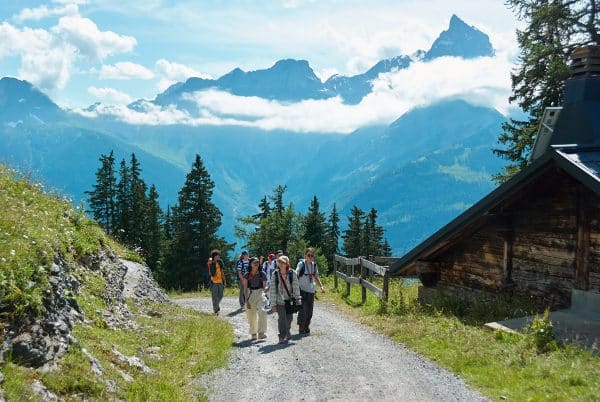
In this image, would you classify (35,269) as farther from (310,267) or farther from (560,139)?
(560,139)

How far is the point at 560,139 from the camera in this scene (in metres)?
14.6

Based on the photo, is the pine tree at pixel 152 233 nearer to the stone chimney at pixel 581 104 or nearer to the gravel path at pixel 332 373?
the gravel path at pixel 332 373

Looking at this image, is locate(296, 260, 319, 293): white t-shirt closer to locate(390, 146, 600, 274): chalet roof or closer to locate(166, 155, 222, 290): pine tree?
locate(390, 146, 600, 274): chalet roof

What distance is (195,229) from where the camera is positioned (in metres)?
56.5

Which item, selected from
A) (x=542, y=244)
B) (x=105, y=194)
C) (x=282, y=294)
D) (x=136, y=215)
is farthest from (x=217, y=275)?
(x=105, y=194)

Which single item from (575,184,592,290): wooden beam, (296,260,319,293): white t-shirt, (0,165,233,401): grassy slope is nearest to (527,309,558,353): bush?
(575,184,592,290): wooden beam

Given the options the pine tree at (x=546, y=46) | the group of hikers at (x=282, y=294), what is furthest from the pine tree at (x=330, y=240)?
the group of hikers at (x=282, y=294)

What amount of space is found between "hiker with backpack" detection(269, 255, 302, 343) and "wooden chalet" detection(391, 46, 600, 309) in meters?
3.99

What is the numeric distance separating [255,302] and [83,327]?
506 centimetres

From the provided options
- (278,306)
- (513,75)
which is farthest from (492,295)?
(513,75)

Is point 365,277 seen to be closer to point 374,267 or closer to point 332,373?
point 374,267

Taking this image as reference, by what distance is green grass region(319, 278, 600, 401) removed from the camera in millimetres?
8188

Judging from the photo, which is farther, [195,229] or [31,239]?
[195,229]

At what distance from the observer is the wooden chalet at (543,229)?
38.9 feet
